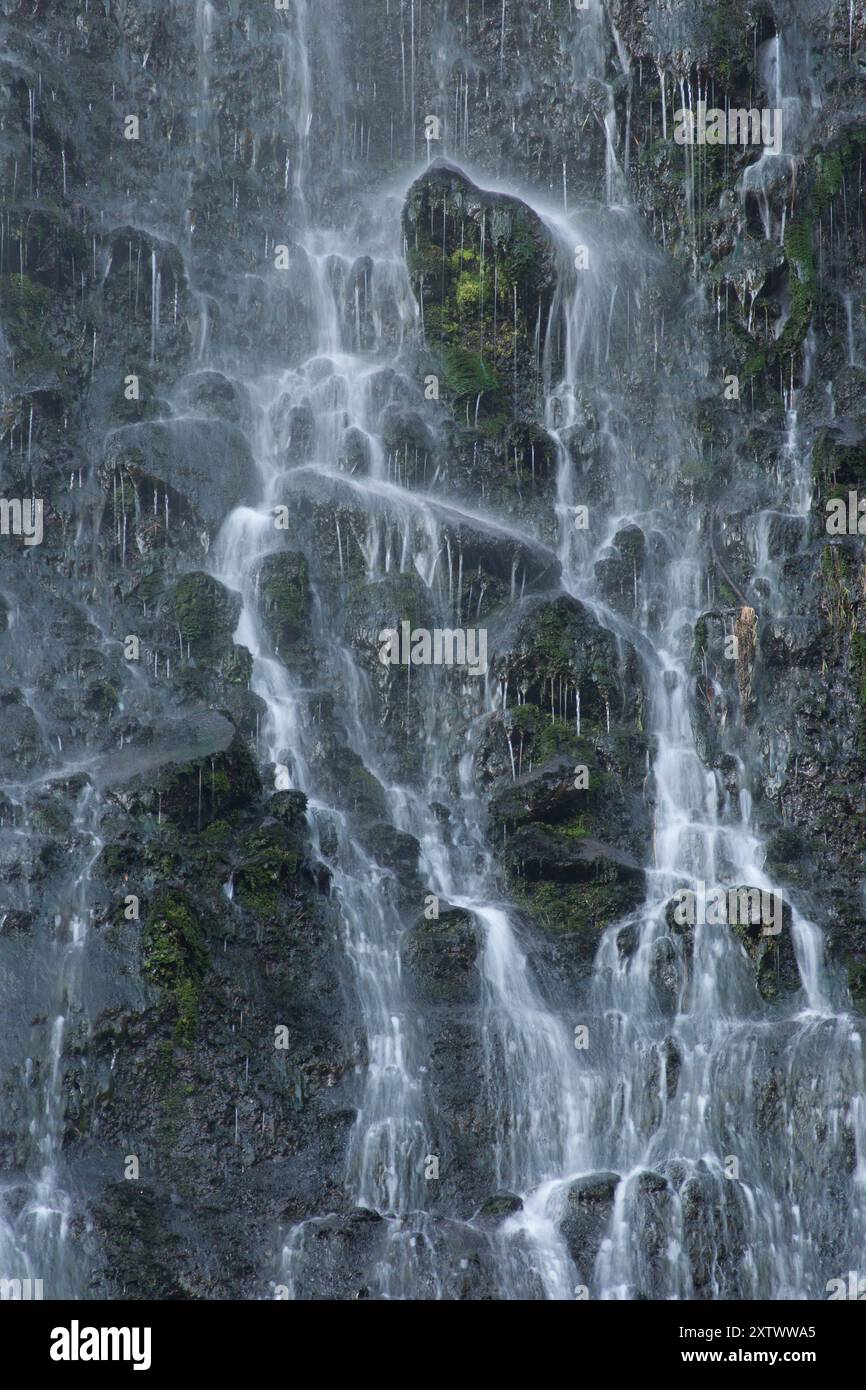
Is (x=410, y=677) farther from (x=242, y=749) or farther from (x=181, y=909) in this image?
(x=181, y=909)

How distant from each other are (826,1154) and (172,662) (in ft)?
46.3

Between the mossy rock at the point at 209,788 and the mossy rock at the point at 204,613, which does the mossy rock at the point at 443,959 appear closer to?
the mossy rock at the point at 209,788

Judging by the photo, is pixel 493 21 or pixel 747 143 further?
pixel 493 21

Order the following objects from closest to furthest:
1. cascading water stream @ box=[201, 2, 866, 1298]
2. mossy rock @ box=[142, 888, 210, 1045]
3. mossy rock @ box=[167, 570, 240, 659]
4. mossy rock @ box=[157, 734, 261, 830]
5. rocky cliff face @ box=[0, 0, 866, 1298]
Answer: cascading water stream @ box=[201, 2, 866, 1298], rocky cliff face @ box=[0, 0, 866, 1298], mossy rock @ box=[142, 888, 210, 1045], mossy rock @ box=[157, 734, 261, 830], mossy rock @ box=[167, 570, 240, 659]

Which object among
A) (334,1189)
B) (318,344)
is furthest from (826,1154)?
(318,344)

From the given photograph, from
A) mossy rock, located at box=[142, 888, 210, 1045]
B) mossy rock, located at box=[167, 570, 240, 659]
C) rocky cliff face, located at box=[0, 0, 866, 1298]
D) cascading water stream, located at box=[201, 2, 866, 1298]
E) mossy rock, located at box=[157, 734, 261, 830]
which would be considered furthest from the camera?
mossy rock, located at box=[167, 570, 240, 659]

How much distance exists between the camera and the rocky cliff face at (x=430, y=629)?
21078 millimetres

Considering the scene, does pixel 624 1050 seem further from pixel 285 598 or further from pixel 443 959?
pixel 285 598

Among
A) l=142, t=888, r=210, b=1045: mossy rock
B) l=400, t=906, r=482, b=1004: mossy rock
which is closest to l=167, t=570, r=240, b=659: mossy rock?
l=142, t=888, r=210, b=1045: mossy rock

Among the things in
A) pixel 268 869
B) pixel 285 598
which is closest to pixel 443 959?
pixel 268 869

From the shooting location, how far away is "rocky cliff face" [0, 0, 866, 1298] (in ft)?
69.2

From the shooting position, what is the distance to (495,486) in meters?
31.2

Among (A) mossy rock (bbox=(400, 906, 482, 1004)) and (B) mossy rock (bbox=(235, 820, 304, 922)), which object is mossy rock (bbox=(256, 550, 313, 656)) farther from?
(A) mossy rock (bbox=(400, 906, 482, 1004))

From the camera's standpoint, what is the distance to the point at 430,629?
28172mm
